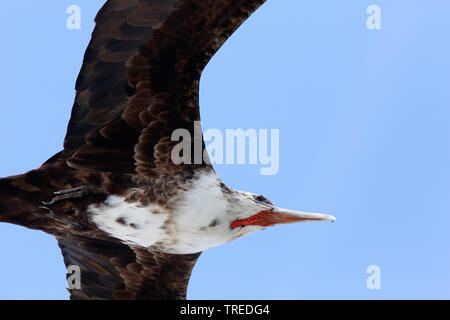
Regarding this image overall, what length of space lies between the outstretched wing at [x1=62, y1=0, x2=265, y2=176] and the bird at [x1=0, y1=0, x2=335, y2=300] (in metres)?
0.01

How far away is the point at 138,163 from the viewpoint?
28.1 ft

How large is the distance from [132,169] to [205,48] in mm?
1770

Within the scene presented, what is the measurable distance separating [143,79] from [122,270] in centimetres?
310

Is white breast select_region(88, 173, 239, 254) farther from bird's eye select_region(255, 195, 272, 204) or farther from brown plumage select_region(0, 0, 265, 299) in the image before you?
bird's eye select_region(255, 195, 272, 204)

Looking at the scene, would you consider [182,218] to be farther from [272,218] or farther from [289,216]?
[289,216]

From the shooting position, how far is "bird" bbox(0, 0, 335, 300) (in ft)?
26.6

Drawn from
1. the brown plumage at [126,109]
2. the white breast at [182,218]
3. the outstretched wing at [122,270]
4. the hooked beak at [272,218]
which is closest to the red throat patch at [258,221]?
the hooked beak at [272,218]

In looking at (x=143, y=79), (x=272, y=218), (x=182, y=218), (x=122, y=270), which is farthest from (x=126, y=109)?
(x=122, y=270)

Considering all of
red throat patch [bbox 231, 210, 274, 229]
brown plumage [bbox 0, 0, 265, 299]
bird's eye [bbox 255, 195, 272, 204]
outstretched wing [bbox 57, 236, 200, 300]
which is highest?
brown plumage [bbox 0, 0, 265, 299]

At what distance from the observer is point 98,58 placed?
8.25m

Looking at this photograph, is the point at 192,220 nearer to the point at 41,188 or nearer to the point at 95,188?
the point at 95,188

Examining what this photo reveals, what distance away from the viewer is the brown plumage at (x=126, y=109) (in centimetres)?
794

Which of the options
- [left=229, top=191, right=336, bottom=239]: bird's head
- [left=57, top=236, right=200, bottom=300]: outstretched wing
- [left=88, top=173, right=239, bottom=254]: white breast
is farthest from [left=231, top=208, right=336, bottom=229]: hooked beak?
[left=57, top=236, right=200, bottom=300]: outstretched wing

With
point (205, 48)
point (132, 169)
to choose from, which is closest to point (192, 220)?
point (132, 169)
